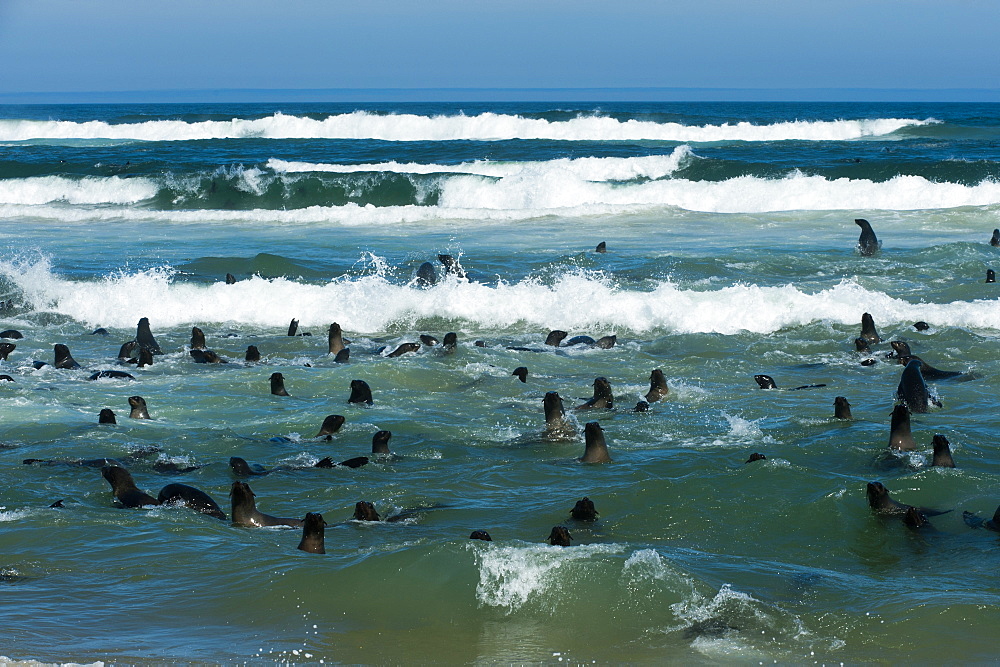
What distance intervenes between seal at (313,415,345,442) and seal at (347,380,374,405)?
121 cm

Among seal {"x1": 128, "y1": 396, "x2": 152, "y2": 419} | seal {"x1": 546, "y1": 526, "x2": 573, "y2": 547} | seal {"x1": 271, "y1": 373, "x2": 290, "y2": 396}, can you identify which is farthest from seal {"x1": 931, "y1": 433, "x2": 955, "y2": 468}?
seal {"x1": 128, "y1": 396, "x2": 152, "y2": 419}

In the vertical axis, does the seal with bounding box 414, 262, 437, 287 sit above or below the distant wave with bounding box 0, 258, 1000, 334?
above

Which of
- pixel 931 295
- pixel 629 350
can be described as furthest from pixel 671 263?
pixel 629 350

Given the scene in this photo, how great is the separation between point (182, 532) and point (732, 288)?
39.0ft

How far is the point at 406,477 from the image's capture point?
971 centimetres

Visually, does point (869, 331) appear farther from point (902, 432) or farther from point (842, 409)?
point (902, 432)

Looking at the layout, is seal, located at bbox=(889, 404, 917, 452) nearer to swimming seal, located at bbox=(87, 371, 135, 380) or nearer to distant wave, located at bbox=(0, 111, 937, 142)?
swimming seal, located at bbox=(87, 371, 135, 380)

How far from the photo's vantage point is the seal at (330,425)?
36.4 feet

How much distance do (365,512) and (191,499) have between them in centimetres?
136

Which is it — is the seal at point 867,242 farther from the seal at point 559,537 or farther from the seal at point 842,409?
the seal at point 559,537

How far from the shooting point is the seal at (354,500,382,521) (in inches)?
332

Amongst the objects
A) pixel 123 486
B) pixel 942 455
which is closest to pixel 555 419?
pixel 942 455

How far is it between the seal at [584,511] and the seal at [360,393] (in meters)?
4.51

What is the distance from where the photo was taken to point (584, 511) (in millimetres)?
8336
